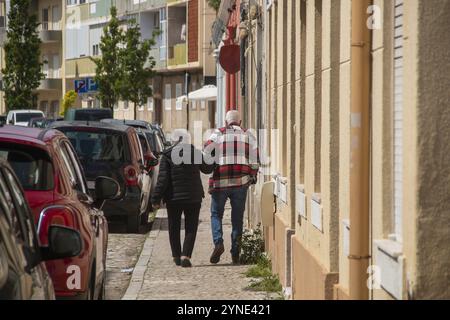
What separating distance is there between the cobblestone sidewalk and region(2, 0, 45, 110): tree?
61.5m

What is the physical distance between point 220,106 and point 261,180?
23.8 metres

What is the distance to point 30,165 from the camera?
9609 millimetres

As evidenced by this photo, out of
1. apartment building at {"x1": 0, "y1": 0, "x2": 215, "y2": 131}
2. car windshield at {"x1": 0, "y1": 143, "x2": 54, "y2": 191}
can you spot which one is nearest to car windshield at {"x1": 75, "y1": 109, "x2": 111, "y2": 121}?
apartment building at {"x1": 0, "y1": 0, "x2": 215, "y2": 131}

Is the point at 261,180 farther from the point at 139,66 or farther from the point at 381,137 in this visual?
the point at 139,66

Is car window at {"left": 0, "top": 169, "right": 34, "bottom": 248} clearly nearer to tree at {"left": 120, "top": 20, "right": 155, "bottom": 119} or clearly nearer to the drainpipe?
the drainpipe

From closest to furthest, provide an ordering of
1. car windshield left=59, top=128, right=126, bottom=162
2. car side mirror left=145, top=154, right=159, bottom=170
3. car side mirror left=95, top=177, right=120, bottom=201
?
car side mirror left=95, top=177, right=120, bottom=201, car windshield left=59, top=128, right=126, bottom=162, car side mirror left=145, top=154, right=159, bottom=170

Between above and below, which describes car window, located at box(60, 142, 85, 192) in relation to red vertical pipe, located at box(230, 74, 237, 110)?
below

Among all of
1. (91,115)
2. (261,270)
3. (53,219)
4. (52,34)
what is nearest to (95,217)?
(53,219)

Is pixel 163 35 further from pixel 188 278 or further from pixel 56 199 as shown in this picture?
pixel 56 199

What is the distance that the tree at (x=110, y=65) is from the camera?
68.1 metres

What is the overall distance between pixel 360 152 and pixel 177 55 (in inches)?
2368

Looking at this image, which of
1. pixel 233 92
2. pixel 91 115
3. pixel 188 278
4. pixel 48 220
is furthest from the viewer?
pixel 91 115

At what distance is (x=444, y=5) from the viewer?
635 cm

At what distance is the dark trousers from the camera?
52.5ft
